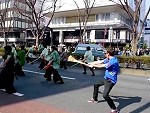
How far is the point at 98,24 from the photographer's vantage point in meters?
47.4

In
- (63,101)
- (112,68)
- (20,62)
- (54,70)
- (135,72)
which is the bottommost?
(135,72)

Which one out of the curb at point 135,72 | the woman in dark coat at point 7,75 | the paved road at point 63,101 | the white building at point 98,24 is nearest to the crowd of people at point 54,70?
the woman in dark coat at point 7,75

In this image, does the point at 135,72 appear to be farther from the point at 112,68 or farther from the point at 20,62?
the point at 112,68

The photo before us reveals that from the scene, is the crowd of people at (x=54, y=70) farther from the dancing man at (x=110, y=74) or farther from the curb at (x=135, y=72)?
the curb at (x=135, y=72)

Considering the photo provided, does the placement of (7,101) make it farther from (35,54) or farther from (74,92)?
(35,54)

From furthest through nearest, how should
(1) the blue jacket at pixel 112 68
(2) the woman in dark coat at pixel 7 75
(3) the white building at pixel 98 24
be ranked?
1. (3) the white building at pixel 98 24
2. (2) the woman in dark coat at pixel 7 75
3. (1) the blue jacket at pixel 112 68

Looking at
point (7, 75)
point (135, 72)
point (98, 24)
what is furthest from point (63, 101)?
point (98, 24)

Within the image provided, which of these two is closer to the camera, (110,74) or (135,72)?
(110,74)

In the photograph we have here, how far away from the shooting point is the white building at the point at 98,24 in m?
44.8

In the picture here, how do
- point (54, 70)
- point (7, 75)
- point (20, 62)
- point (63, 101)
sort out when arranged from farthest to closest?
1. point (20, 62)
2. point (54, 70)
3. point (7, 75)
4. point (63, 101)

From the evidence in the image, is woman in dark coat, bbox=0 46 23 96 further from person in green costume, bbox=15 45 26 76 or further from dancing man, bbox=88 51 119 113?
person in green costume, bbox=15 45 26 76

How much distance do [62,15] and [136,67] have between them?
40.5 meters

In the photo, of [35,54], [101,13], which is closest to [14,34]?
[101,13]

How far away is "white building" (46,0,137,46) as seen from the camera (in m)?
44.8
